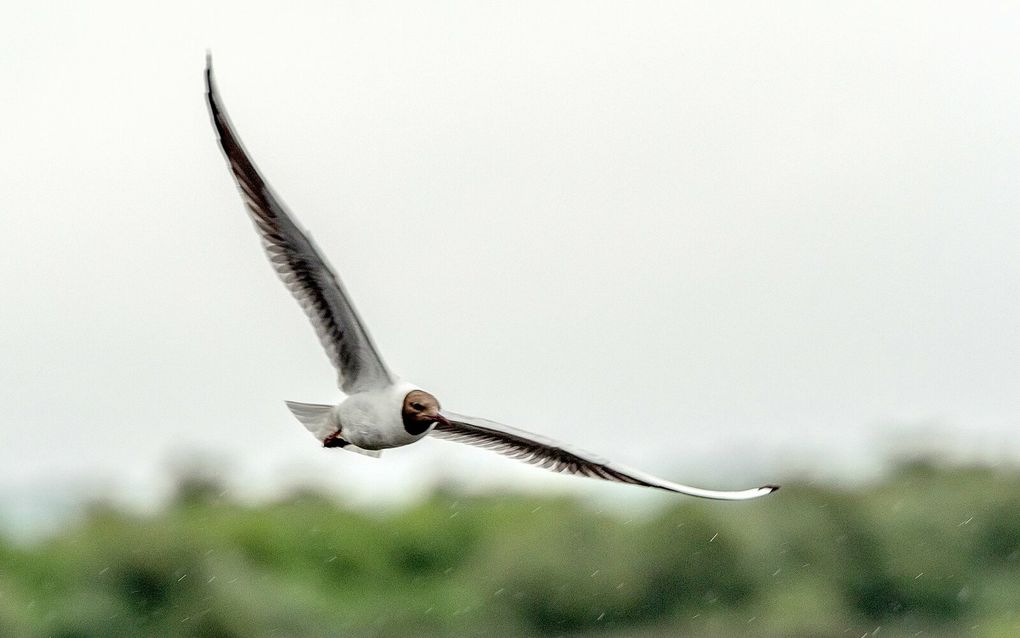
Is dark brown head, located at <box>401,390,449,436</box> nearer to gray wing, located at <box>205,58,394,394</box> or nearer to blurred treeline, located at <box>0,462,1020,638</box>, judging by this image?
gray wing, located at <box>205,58,394,394</box>

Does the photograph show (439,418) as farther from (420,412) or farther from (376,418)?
(376,418)

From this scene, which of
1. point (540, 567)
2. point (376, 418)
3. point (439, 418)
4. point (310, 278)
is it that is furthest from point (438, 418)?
point (540, 567)

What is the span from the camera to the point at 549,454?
18.7 ft

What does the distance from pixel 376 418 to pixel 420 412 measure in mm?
169

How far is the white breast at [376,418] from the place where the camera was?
500 cm

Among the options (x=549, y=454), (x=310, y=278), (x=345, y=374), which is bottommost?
(x=549, y=454)

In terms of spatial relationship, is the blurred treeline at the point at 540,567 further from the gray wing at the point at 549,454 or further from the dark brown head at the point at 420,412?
the dark brown head at the point at 420,412

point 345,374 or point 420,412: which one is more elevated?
point 345,374

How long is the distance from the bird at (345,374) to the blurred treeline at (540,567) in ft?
52.3

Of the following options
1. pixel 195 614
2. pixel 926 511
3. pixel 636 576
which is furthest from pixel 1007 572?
pixel 195 614

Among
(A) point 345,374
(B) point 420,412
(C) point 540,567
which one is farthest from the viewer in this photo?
(C) point 540,567

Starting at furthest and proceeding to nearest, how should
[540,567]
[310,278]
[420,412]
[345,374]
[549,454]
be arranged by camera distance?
[540,567], [549,454], [345,374], [310,278], [420,412]

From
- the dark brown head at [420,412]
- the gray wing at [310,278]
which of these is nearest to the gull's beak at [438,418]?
the dark brown head at [420,412]

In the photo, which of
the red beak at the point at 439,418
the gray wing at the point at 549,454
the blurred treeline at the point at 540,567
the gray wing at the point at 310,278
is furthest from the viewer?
the blurred treeline at the point at 540,567
